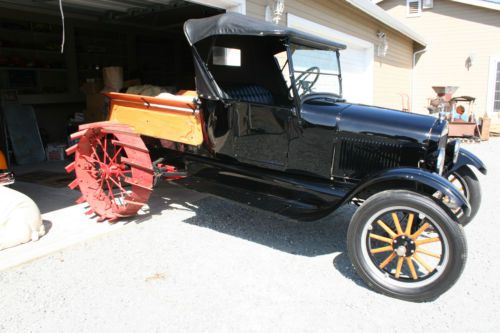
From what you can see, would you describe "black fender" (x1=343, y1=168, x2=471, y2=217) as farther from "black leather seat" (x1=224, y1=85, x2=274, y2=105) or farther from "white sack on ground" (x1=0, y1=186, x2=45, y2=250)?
"white sack on ground" (x1=0, y1=186, x2=45, y2=250)

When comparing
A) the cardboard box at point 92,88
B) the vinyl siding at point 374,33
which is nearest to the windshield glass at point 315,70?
the vinyl siding at point 374,33

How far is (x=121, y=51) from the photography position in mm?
9516

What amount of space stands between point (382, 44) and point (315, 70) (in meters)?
8.57

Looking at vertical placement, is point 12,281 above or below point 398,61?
below

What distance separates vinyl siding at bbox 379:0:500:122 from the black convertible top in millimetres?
12755

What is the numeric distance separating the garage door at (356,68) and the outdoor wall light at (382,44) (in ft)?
2.02

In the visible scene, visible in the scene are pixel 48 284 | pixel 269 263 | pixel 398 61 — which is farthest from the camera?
pixel 398 61

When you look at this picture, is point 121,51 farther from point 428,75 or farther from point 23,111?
point 428,75

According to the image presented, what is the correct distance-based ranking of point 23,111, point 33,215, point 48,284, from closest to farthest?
point 48,284 < point 33,215 < point 23,111

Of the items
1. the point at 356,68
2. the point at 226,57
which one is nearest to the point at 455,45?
the point at 356,68

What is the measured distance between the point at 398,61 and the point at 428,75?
2.44 meters

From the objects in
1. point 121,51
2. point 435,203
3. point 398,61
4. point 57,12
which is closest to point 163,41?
point 121,51

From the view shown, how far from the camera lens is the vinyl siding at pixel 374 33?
23.5ft

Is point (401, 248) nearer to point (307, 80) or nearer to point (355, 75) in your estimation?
point (307, 80)
